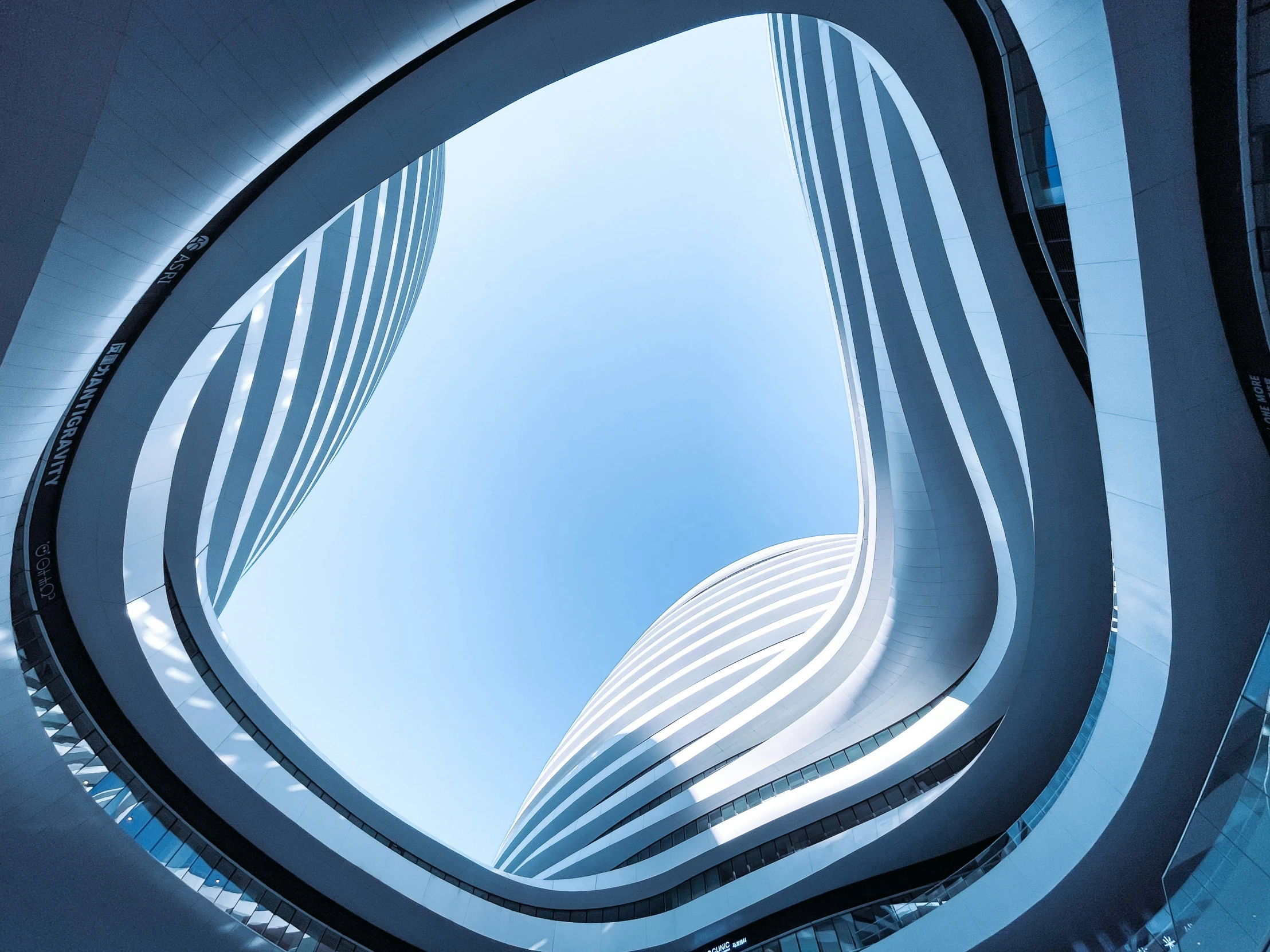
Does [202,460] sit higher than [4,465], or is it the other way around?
[202,460]

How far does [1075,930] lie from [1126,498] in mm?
9854

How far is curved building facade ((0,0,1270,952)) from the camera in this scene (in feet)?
17.3

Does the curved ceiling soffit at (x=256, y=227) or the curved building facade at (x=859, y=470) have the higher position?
the curved ceiling soffit at (x=256, y=227)

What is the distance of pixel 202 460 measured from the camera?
11672mm

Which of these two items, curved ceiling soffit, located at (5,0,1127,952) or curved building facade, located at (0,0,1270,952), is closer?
curved building facade, located at (0,0,1270,952)

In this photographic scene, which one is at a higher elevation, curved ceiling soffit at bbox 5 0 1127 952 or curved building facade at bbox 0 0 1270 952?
curved ceiling soffit at bbox 5 0 1127 952

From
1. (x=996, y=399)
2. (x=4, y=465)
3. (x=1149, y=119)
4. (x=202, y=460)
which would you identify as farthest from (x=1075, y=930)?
(x=202, y=460)

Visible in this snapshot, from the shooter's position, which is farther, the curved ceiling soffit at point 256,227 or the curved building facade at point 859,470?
the curved ceiling soffit at point 256,227

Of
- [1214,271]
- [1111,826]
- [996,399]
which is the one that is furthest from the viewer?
[996,399]

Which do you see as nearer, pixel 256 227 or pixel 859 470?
pixel 256 227

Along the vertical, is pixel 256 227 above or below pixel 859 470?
above

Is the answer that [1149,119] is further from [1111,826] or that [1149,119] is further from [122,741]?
[122,741]

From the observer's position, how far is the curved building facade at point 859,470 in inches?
207

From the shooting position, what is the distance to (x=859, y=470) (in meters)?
17.1
